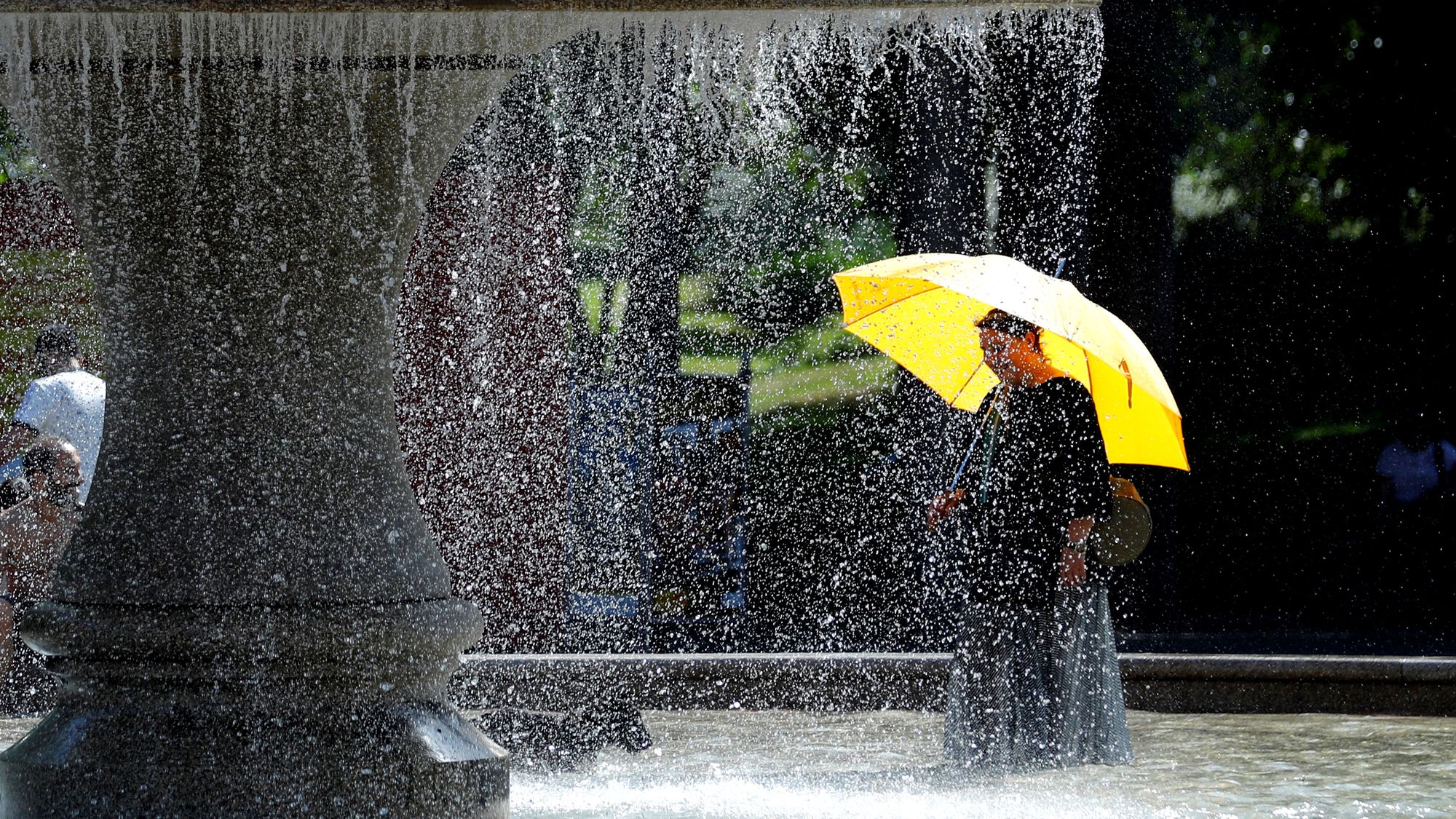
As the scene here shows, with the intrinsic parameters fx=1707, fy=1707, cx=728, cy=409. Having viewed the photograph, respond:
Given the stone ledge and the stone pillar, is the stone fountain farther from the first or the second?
the stone ledge

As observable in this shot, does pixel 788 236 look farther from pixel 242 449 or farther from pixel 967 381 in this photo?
pixel 242 449

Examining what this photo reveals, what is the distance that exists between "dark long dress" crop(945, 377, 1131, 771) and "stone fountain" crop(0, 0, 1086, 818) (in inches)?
88.4

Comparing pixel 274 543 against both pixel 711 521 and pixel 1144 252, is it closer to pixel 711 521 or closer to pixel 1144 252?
pixel 711 521

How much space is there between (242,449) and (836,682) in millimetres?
3646

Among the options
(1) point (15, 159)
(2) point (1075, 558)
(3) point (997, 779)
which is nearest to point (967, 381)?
(2) point (1075, 558)

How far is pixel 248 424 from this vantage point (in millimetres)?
3240

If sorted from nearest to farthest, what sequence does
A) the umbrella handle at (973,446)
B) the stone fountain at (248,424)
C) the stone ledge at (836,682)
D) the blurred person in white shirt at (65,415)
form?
1. the stone fountain at (248,424)
2. the umbrella handle at (973,446)
3. the stone ledge at (836,682)
4. the blurred person in white shirt at (65,415)

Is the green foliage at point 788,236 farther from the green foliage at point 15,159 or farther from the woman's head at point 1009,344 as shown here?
the woman's head at point 1009,344

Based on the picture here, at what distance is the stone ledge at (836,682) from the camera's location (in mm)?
6285

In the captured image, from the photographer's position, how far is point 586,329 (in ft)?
31.5

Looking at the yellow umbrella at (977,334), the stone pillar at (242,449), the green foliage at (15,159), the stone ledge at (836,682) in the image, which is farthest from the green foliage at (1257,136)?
the stone pillar at (242,449)

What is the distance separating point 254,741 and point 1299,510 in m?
9.93

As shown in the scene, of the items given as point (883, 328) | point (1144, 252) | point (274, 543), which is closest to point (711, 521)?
point (1144, 252)

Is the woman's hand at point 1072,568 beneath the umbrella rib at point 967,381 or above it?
beneath
